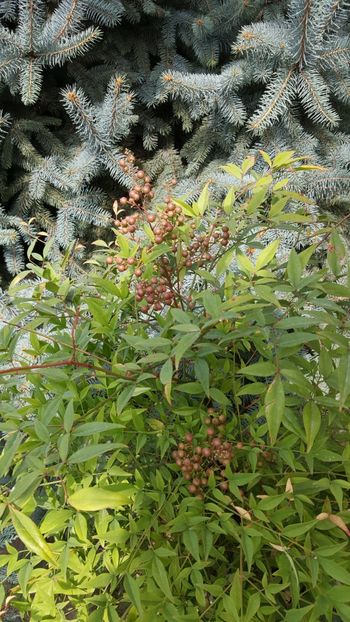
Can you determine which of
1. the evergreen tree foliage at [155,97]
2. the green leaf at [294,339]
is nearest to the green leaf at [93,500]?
the green leaf at [294,339]

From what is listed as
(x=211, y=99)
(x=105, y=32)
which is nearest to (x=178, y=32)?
(x=105, y=32)

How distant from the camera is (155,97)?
149cm

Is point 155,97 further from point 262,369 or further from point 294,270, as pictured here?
point 262,369

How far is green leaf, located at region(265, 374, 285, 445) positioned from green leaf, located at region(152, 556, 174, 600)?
9.7 inches

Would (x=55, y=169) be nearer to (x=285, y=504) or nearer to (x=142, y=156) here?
(x=142, y=156)

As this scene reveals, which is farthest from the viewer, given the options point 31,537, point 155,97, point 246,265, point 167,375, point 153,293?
point 155,97

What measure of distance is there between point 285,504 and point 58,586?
35 cm

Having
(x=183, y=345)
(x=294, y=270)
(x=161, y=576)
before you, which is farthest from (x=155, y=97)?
(x=161, y=576)

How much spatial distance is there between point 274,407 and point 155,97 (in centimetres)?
→ 127

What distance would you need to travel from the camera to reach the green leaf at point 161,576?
0.58 metres

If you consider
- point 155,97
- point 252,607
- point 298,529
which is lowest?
point 252,607

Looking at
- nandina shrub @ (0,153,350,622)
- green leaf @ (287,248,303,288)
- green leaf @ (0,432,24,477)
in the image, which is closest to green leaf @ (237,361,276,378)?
nandina shrub @ (0,153,350,622)

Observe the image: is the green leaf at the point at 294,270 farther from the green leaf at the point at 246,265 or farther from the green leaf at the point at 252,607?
the green leaf at the point at 252,607

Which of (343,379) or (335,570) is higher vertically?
(343,379)
